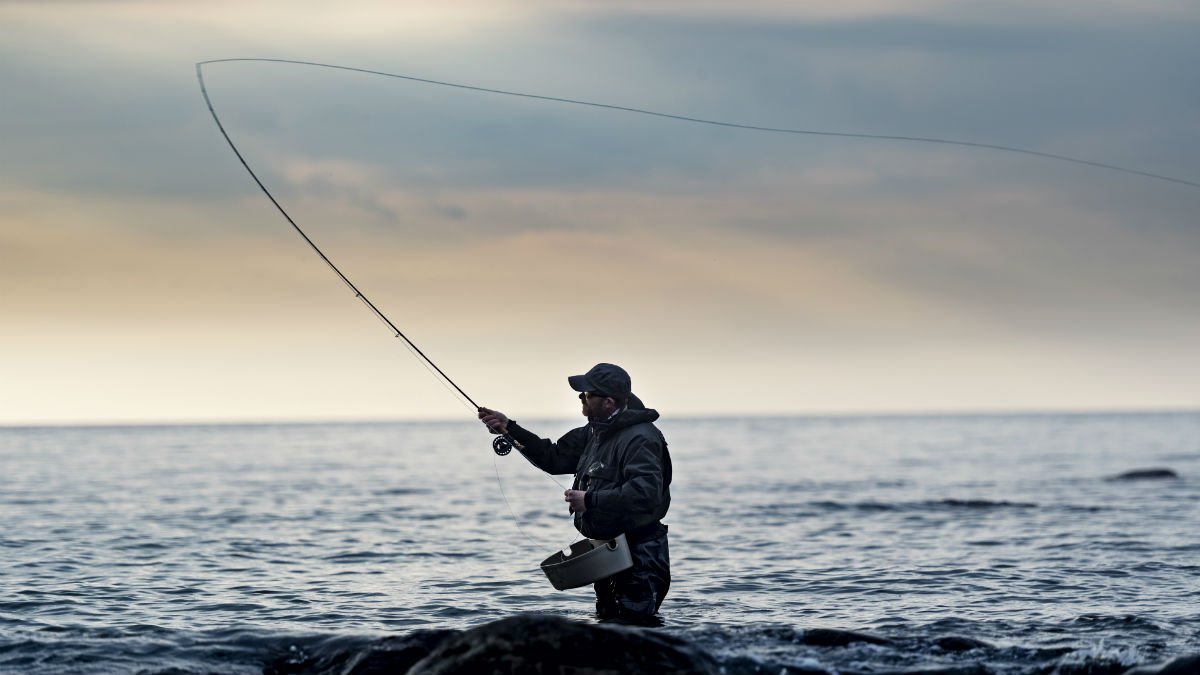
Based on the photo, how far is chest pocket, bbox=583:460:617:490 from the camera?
8695 mm

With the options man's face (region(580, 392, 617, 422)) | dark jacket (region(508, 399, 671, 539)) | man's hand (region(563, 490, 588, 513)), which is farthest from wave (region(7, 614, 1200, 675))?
man's face (region(580, 392, 617, 422))

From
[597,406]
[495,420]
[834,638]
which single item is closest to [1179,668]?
[834,638]

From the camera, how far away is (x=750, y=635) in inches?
361

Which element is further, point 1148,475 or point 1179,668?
point 1148,475

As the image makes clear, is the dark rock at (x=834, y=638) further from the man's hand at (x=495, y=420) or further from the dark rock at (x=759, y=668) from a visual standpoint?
the man's hand at (x=495, y=420)

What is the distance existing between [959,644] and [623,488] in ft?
9.68

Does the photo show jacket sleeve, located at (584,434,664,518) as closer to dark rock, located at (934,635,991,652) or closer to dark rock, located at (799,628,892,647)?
dark rock, located at (799,628,892,647)

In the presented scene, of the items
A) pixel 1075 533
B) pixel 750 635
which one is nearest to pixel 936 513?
pixel 1075 533

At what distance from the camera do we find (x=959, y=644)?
910cm

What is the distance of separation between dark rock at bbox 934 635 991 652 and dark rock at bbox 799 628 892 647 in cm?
42

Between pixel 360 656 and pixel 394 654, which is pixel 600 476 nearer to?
pixel 394 654

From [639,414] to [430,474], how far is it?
32.0m

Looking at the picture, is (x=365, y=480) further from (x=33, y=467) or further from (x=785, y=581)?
(x=785, y=581)

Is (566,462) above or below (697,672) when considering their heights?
above
